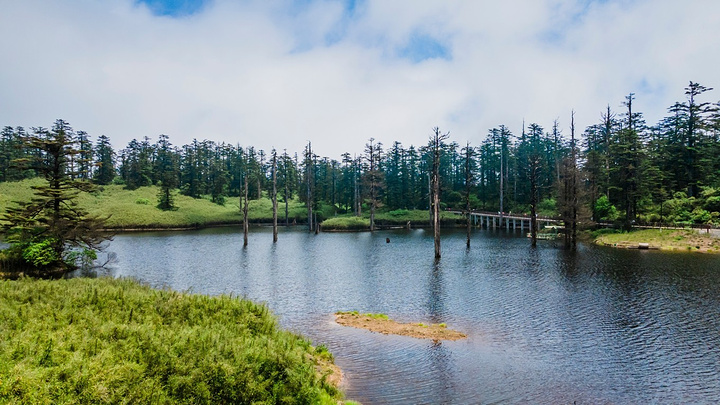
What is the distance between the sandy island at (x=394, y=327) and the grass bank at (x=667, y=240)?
129ft

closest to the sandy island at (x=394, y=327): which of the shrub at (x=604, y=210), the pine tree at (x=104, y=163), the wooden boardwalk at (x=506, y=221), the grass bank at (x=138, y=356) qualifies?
the grass bank at (x=138, y=356)

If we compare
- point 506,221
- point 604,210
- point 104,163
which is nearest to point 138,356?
point 604,210

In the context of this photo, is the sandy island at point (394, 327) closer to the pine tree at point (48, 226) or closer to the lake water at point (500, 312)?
the lake water at point (500, 312)

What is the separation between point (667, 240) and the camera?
4831 centimetres

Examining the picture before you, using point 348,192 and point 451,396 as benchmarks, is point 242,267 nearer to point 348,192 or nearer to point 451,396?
point 451,396

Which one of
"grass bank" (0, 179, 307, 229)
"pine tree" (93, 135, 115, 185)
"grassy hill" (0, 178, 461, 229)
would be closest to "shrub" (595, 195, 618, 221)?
"grassy hill" (0, 178, 461, 229)

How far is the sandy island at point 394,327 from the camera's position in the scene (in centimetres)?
1902

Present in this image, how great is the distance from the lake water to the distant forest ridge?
17.0 metres

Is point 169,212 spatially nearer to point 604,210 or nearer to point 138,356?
point 604,210

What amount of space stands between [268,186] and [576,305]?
352ft

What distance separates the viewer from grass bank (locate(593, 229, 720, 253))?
45156mm

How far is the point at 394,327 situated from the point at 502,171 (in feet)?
280

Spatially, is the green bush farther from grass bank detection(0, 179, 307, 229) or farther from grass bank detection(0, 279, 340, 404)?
grass bank detection(0, 179, 307, 229)

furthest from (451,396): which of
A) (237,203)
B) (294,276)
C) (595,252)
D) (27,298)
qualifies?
(237,203)
